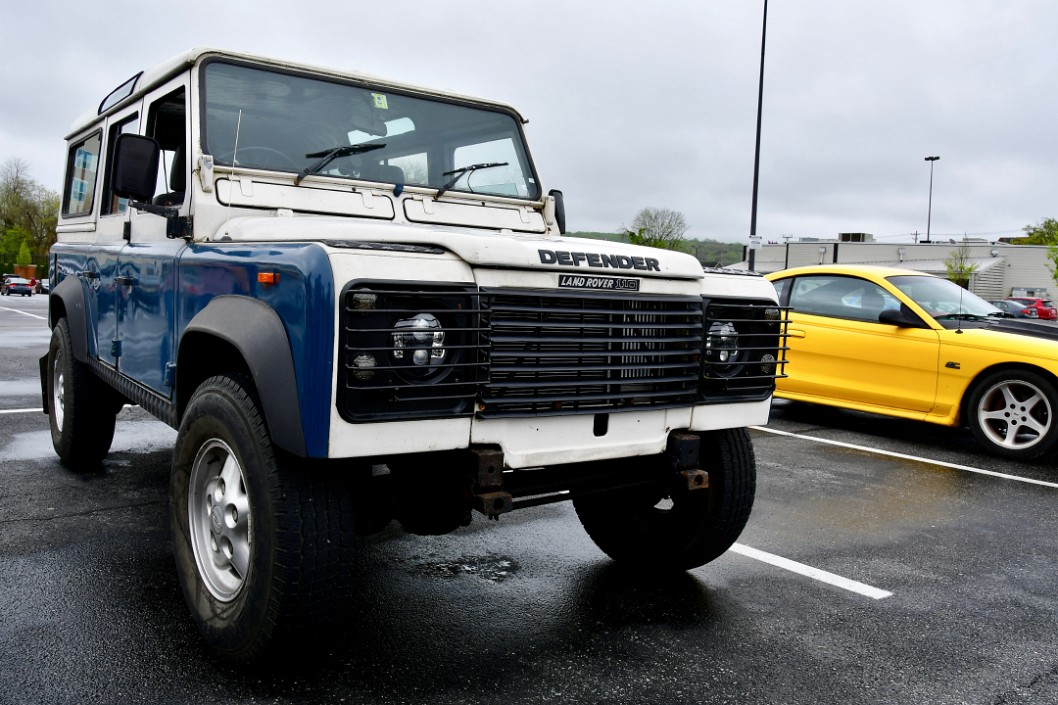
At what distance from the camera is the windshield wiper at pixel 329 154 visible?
3959mm

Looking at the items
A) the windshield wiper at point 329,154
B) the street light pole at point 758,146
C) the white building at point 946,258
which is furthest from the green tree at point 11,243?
the windshield wiper at point 329,154

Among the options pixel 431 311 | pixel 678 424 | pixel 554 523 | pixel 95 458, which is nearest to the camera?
pixel 431 311

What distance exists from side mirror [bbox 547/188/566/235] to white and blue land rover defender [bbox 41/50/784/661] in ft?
0.18

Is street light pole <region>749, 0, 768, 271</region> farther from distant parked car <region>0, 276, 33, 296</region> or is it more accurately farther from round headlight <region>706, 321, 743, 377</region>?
distant parked car <region>0, 276, 33, 296</region>

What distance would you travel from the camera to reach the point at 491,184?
4664 mm

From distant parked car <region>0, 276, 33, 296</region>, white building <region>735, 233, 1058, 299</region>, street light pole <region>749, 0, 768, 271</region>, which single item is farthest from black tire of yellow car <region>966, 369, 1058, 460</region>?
distant parked car <region>0, 276, 33, 296</region>

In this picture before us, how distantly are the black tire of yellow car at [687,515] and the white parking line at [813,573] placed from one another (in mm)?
582

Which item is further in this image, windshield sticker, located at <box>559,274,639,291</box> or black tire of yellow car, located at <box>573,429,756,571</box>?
black tire of yellow car, located at <box>573,429,756,571</box>

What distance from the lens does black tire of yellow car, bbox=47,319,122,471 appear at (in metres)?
5.44

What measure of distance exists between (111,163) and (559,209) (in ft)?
8.38

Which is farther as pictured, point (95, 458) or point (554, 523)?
point (95, 458)

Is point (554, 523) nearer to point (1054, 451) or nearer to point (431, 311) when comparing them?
point (431, 311)

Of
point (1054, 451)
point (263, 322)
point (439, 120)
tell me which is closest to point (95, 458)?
point (439, 120)

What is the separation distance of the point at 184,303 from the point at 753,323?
234 cm
